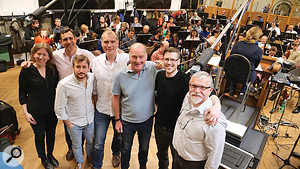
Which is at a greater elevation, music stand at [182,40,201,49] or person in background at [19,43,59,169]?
music stand at [182,40,201,49]

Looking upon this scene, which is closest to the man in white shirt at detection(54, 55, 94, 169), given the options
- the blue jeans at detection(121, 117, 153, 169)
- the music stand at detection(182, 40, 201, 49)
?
the blue jeans at detection(121, 117, 153, 169)

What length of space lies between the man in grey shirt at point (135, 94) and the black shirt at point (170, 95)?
0.11 metres

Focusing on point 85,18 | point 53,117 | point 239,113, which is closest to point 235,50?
point 239,113

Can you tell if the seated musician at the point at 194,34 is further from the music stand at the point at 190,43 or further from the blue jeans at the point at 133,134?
the blue jeans at the point at 133,134

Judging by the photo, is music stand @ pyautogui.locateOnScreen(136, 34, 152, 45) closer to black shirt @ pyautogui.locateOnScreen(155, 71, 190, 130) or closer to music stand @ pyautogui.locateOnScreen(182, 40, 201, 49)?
music stand @ pyautogui.locateOnScreen(182, 40, 201, 49)

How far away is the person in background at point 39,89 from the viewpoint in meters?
2.17

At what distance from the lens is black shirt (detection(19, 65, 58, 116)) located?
7.16ft

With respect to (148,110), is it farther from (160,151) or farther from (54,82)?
(54,82)

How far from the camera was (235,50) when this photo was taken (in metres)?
3.47

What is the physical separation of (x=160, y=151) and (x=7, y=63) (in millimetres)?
5794

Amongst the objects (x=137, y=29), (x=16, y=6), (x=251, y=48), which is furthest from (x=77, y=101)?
(x=16, y=6)

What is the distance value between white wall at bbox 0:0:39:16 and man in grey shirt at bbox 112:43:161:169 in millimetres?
6034

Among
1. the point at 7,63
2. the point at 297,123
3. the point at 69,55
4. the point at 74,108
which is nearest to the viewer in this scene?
the point at 74,108

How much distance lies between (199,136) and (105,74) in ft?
3.77
